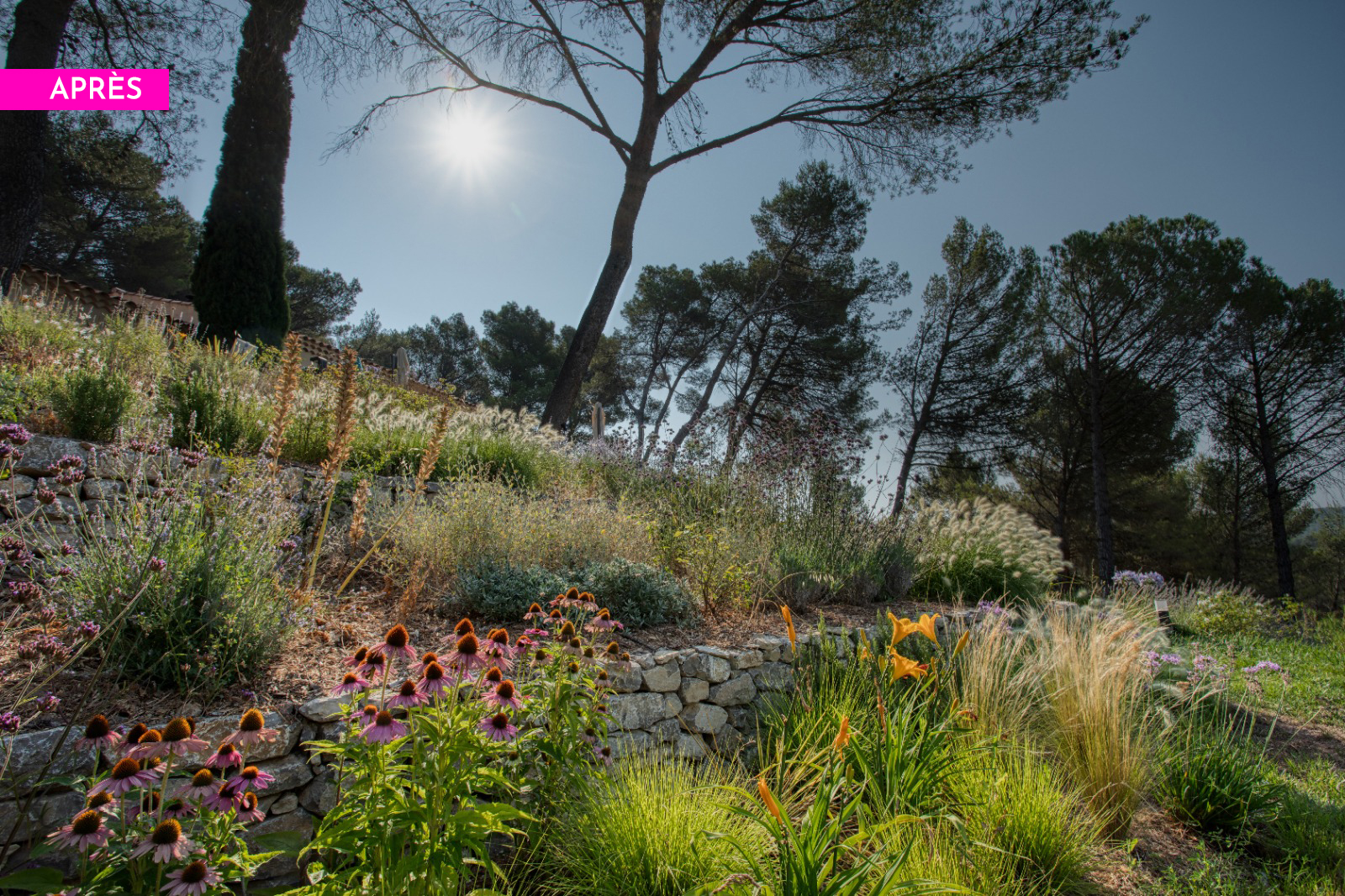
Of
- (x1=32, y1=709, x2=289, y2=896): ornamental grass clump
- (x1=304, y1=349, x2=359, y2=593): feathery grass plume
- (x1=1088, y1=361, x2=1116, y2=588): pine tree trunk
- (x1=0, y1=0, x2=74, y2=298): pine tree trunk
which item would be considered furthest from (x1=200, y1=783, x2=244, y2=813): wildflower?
(x1=1088, y1=361, x2=1116, y2=588): pine tree trunk

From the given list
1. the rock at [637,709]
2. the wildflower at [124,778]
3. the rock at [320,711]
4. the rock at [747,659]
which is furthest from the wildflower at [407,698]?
the rock at [747,659]

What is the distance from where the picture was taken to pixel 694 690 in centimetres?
316

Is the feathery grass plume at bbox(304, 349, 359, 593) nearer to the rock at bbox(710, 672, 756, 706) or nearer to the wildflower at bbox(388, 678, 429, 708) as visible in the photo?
the wildflower at bbox(388, 678, 429, 708)

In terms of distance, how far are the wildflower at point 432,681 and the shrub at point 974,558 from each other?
506 cm

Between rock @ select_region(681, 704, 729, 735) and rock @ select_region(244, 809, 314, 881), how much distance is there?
1.63m

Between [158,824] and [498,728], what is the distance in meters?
0.66

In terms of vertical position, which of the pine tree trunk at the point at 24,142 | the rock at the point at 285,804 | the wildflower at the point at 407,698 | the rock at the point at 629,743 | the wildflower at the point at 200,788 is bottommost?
the rock at the point at 285,804

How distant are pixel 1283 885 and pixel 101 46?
14.8m

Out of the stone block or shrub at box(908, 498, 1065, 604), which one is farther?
shrub at box(908, 498, 1065, 604)

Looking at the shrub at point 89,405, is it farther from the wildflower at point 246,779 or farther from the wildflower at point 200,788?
the wildflower at point 200,788

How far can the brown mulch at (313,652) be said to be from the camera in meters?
1.98

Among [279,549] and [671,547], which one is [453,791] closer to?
[279,549]

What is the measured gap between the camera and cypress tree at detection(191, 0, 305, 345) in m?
9.58

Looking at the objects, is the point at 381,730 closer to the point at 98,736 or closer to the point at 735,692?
the point at 98,736
